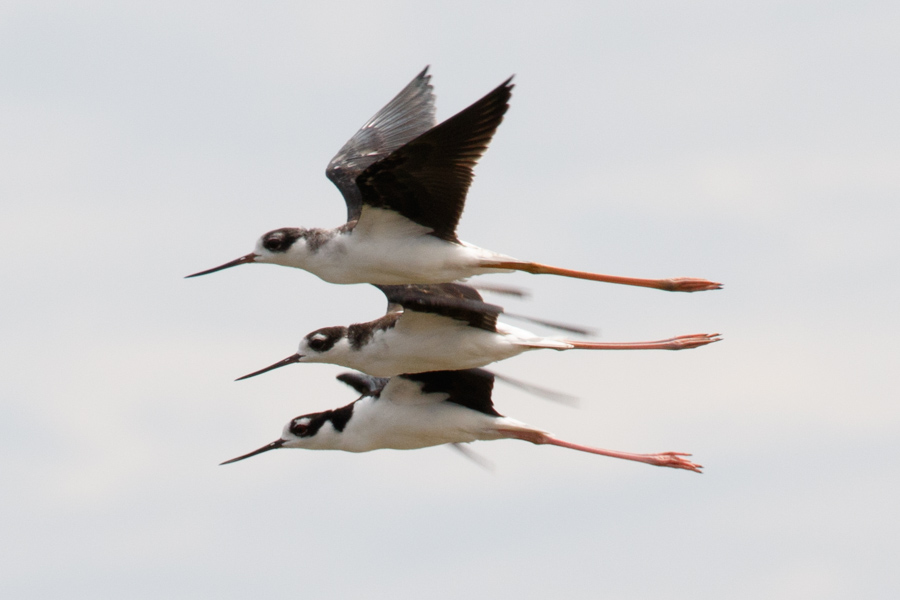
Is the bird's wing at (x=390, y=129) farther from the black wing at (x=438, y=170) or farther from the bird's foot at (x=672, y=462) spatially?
the bird's foot at (x=672, y=462)

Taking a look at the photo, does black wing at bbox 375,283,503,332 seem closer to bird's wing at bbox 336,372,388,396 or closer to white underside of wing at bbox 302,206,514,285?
white underside of wing at bbox 302,206,514,285

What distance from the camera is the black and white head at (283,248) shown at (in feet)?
45.0

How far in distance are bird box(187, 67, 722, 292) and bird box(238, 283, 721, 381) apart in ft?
1.88

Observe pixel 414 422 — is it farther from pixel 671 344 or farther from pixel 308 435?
pixel 671 344

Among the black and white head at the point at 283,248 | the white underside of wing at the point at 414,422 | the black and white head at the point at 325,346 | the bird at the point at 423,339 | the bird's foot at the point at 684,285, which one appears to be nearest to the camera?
the black and white head at the point at 283,248

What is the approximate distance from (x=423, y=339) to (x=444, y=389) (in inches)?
37.8

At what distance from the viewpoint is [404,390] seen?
48.8ft

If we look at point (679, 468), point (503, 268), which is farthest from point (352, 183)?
point (679, 468)

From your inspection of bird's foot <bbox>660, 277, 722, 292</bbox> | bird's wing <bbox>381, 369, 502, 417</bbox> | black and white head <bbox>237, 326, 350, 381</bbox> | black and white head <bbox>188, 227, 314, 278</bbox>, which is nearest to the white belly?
black and white head <bbox>237, 326, 350, 381</bbox>

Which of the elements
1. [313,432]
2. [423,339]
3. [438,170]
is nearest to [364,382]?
[313,432]

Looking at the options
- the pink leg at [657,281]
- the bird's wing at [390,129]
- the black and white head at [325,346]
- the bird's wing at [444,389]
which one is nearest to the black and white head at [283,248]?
the black and white head at [325,346]

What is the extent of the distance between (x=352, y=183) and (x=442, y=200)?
3.20 meters

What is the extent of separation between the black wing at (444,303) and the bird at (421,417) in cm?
73

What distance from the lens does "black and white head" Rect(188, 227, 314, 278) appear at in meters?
13.7
